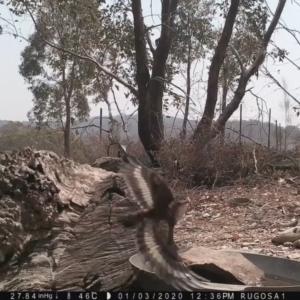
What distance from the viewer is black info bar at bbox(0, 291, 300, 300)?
1.36 m

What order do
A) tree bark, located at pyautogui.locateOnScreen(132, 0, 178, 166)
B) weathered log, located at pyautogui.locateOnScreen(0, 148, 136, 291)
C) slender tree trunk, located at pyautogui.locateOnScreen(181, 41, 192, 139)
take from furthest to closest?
tree bark, located at pyautogui.locateOnScreen(132, 0, 178, 166) → slender tree trunk, located at pyautogui.locateOnScreen(181, 41, 192, 139) → weathered log, located at pyautogui.locateOnScreen(0, 148, 136, 291)

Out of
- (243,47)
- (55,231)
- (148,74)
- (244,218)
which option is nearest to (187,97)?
(148,74)

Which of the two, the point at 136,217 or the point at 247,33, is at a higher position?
the point at 247,33

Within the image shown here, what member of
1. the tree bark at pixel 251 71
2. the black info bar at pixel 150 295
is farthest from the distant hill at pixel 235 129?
the black info bar at pixel 150 295

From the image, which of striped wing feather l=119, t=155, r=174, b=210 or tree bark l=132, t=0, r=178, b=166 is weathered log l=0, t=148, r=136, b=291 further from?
tree bark l=132, t=0, r=178, b=166

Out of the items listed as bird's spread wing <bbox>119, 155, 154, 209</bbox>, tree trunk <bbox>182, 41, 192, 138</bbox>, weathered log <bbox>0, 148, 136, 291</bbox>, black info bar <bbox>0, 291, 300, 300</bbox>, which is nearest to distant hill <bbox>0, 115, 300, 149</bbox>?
tree trunk <bbox>182, 41, 192, 138</bbox>

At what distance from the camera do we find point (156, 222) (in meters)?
1.28

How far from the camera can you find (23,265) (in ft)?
6.31

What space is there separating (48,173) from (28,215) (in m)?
0.21

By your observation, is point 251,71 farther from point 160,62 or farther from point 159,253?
point 159,253

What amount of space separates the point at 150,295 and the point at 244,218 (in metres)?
2.78

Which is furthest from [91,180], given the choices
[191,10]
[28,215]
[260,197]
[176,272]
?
[191,10]

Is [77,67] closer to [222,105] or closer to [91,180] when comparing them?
[222,105]

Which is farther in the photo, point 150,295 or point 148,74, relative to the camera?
point 148,74
